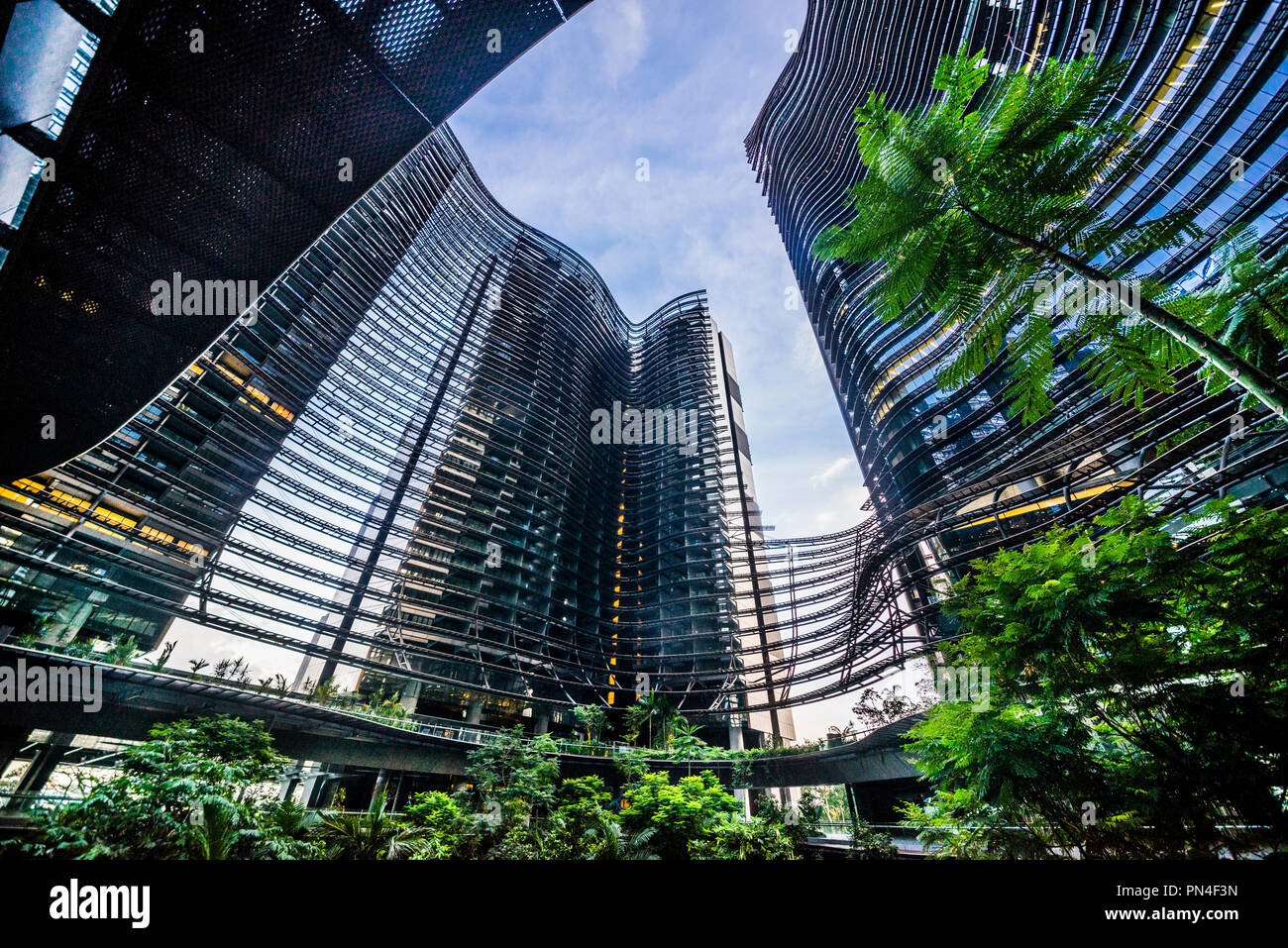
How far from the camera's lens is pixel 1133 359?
3.30m

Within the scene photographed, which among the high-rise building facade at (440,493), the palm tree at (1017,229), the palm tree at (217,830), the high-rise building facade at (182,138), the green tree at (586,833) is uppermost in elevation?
the high-rise building facade at (440,493)

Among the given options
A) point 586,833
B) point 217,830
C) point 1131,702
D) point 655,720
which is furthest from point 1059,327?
point 655,720

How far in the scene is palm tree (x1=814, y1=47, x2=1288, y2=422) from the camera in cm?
339

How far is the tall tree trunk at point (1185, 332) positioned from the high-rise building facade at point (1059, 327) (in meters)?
0.54

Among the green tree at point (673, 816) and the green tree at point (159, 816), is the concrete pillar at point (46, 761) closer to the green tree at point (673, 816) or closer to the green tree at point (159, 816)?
the green tree at point (159, 816)

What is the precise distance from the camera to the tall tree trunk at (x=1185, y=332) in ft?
10.0

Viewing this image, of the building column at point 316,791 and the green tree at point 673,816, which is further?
the building column at point 316,791

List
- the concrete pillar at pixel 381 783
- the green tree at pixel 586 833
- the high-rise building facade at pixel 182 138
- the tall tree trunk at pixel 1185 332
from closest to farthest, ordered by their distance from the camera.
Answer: the tall tree trunk at pixel 1185 332 → the high-rise building facade at pixel 182 138 → the green tree at pixel 586 833 → the concrete pillar at pixel 381 783

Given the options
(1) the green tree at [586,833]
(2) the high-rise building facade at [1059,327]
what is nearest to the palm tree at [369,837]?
(1) the green tree at [586,833]

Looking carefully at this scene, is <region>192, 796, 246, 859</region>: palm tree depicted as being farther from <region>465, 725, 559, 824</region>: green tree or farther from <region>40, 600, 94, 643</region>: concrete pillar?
<region>40, 600, 94, 643</region>: concrete pillar

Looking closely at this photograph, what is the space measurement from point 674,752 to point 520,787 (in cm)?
1050

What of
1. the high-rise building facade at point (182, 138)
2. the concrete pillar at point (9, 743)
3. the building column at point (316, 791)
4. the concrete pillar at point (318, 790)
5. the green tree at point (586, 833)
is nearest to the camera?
the high-rise building facade at point (182, 138)
